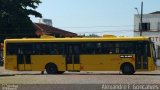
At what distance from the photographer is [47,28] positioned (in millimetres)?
108500

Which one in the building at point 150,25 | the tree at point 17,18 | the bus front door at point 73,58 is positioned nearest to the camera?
the bus front door at point 73,58

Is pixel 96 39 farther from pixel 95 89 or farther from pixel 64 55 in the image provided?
pixel 95 89

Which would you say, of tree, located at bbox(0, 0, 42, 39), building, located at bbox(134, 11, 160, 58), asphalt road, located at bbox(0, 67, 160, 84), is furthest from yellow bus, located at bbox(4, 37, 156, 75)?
building, located at bbox(134, 11, 160, 58)

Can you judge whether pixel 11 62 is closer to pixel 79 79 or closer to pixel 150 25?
pixel 79 79

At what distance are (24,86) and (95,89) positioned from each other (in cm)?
316

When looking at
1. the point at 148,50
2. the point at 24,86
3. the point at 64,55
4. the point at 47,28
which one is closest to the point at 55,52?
the point at 64,55

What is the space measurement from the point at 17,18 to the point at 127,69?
3320cm

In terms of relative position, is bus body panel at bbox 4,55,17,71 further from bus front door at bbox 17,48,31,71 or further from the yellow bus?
bus front door at bbox 17,48,31,71

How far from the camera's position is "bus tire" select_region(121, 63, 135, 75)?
37.7 meters

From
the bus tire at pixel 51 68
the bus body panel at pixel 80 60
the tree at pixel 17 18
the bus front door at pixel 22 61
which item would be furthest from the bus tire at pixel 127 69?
the tree at pixel 17 18

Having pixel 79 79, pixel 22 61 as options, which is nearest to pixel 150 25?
pixel 22 61

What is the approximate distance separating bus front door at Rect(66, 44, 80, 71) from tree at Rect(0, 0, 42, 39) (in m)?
29.2

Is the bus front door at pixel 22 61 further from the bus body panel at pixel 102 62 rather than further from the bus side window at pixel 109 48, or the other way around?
the bus side window at pixel 109 48

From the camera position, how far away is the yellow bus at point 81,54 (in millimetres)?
37625
